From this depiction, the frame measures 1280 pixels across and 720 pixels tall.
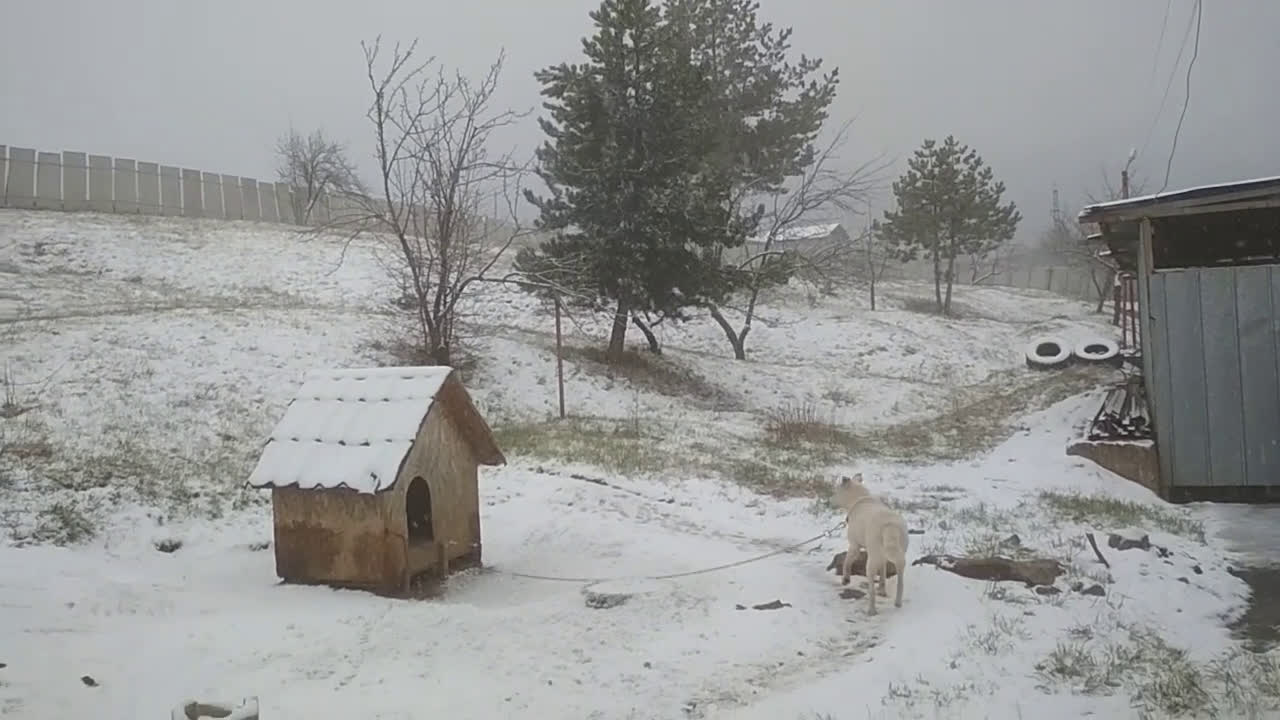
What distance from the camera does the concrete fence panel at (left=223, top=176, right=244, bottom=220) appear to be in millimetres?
42656

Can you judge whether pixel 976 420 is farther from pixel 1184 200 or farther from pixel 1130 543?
pixel 1130 543

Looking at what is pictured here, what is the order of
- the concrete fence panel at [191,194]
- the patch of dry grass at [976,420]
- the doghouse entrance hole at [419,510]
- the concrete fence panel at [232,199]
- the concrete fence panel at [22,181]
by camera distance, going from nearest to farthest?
1. the doghouse entrance hole at [419,510]
2. the patch of dry grass at [976,420]
3. the concrete fence panel at [22,181]
4. the concrete fence panel at [191,194]
5. the concrete fence panel at [232,199]

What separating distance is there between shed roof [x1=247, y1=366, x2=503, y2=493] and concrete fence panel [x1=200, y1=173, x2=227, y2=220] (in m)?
38.2

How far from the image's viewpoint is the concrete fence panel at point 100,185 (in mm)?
35000

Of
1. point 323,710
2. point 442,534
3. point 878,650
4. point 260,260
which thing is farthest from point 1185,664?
point 260,260

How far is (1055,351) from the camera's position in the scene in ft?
90.6

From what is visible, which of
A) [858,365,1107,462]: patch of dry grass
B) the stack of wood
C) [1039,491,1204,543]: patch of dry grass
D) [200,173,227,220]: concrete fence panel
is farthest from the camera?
[200,173,227,220]: concrete fence panel

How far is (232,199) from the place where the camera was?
43.1 m

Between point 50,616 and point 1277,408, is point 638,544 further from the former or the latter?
point 1277,408

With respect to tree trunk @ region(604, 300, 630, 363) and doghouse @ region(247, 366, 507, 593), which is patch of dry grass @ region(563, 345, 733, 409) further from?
doghouse @ region(247, 366, 507, 593)

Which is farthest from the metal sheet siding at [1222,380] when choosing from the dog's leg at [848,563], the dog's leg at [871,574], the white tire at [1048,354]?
the white tire at [1048,354]

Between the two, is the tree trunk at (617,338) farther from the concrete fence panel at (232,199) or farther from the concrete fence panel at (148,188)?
the concrete fence panel at (232,199)

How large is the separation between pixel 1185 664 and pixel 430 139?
54.1 ft

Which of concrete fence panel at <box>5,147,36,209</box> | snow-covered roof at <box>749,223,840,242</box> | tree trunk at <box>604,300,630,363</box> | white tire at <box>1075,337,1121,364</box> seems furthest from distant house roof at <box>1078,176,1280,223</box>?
concrete fence panel at <box>5,147,36,209</box>
